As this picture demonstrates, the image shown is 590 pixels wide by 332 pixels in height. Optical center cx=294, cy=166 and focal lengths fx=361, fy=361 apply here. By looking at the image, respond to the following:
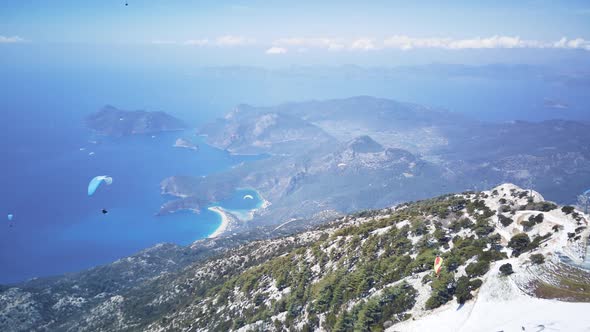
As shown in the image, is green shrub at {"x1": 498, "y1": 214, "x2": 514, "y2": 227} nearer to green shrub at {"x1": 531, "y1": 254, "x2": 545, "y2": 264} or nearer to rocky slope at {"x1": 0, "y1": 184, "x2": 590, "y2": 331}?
rocky slope at {"x1": 0, "y1": 184, "x2": 590, "y2": 331}

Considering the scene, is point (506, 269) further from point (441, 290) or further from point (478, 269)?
point (441, 290)

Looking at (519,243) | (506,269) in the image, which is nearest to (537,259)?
(506,269)

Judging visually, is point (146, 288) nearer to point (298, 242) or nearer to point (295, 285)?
point (298, 242)

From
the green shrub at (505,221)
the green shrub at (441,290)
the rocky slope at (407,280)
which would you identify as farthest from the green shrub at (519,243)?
the green shrub at (441,290)

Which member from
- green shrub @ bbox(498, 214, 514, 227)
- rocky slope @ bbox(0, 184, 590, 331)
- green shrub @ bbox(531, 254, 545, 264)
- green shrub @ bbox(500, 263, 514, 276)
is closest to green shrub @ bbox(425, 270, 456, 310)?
rocky slope @ bbox(0, 184, 590, 331)

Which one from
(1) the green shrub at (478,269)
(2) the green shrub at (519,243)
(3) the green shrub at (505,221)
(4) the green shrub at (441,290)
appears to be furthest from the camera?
(3) the green shrub at (505,221)

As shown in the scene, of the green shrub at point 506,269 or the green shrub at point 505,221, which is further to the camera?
the green shrub at point 505,221

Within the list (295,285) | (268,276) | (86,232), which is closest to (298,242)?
(268,276)

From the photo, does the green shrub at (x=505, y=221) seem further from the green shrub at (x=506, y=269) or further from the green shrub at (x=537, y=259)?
the green shrub at (x=506, y=269)
